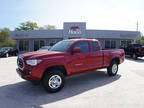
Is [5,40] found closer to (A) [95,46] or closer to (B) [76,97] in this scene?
(A) [95,46]

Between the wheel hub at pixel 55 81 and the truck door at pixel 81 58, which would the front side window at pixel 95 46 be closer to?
the truck door at pixel 81 58

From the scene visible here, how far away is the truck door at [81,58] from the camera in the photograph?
461 cm

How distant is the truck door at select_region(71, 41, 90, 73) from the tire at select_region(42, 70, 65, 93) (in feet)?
2.21

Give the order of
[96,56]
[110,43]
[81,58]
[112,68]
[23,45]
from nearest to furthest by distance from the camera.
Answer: [81,58] < [96,56] < [112,68] < [110,43] < [23,45]

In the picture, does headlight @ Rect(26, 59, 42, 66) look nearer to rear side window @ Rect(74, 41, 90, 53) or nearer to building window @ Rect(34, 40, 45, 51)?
rear side window @ Rect(74, 41, 90, 53)

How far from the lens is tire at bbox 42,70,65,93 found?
3.97m

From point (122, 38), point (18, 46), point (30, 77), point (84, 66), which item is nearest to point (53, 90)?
point (30, 77)

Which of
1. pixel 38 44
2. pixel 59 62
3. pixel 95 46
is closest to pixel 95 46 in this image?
pixel 95 46

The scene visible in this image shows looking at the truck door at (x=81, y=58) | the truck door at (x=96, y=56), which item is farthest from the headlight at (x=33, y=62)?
the truck door at (x=96, y=56)

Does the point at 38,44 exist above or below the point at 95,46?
above

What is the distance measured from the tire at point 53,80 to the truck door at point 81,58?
0.68 m

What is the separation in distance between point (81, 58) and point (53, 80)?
58.6 inches

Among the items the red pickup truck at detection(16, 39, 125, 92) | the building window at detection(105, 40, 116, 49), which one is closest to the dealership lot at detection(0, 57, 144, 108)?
the red pickup truck at detection(16, 39, 125, 92)

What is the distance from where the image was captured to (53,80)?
4.17 metres
